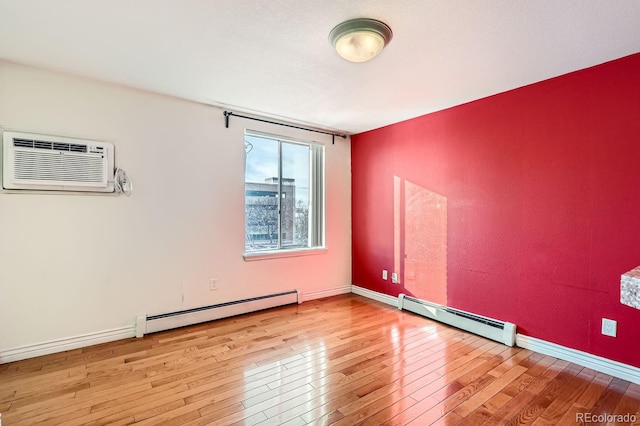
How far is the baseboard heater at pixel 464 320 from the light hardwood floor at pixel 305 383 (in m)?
0.11

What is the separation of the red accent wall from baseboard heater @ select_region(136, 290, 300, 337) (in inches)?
66.3

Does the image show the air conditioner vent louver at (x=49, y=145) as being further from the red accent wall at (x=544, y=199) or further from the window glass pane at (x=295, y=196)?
the red accent wall at (x=544, y=199)

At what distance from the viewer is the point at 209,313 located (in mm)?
3248

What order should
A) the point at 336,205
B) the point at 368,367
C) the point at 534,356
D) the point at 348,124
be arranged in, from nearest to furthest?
1. the point at 368,367
2. the point at 534,356
3. the point at 348,124
4. the point at 336,205

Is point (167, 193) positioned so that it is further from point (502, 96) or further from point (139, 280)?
point (502, 96)

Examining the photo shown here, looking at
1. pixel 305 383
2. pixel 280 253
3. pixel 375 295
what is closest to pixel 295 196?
pixel 280 253

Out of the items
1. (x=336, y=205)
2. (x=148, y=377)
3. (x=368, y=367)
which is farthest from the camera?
(x=336, y=205)

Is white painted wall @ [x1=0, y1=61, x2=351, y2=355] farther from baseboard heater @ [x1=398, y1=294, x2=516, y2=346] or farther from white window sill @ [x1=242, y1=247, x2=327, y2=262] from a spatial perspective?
baseboard heater @ [x1=398, y1=294, x2=516, y2=346]

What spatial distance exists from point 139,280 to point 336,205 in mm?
2573

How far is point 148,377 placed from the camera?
85.6 inches

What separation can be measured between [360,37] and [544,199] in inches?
81.2

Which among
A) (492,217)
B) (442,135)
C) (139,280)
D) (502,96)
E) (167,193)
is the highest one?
(502,96)

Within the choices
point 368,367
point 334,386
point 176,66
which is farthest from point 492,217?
point 176,66

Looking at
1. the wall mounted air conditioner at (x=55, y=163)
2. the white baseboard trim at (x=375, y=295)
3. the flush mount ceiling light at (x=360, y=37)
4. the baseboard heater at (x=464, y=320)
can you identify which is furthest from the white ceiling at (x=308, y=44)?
the white baseboard trim at (x=375, y=295)
